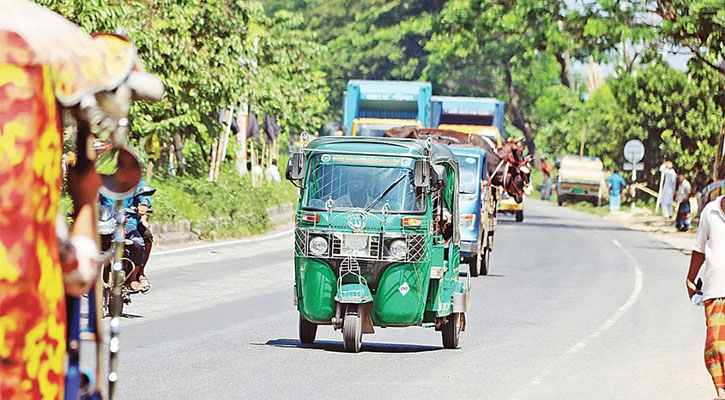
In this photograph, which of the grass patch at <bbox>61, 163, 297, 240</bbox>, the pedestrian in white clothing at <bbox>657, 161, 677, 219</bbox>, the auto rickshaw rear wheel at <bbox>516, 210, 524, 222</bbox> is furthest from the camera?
the pedestrian in white clothing at <bbox>657, 161, 677, 219</bbox>

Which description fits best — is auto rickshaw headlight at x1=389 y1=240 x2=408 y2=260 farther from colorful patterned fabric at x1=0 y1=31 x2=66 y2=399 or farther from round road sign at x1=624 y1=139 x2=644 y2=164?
round road sign at x1=624 y1=139 x2=644 y2=164

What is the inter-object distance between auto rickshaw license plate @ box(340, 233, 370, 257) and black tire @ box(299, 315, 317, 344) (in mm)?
874

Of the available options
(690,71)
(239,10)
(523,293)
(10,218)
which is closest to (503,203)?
(690,71)

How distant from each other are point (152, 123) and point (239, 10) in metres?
4.81

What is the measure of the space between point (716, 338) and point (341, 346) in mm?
4559

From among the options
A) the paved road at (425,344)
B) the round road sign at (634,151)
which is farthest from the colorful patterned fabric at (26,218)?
the round road sign at (634,151)

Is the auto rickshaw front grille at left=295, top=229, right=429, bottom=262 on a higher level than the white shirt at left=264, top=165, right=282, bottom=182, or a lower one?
higher

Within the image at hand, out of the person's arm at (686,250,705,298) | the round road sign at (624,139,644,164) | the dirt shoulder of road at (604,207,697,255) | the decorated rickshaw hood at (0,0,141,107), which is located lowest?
the dirt shoulder of road at (604,207,697,255)

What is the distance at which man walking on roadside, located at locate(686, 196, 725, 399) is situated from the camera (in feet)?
31.8

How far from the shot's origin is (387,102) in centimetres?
3897

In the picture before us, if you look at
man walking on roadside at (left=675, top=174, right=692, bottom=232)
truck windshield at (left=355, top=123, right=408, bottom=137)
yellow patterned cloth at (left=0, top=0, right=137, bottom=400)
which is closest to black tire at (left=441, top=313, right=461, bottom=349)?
yellow patterned cloth at (left=0, top=0, right=137, bottom=400)

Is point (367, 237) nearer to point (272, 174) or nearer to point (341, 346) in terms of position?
point (341, 346)

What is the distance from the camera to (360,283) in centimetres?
1280

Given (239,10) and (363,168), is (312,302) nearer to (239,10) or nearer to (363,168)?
(363,168)
